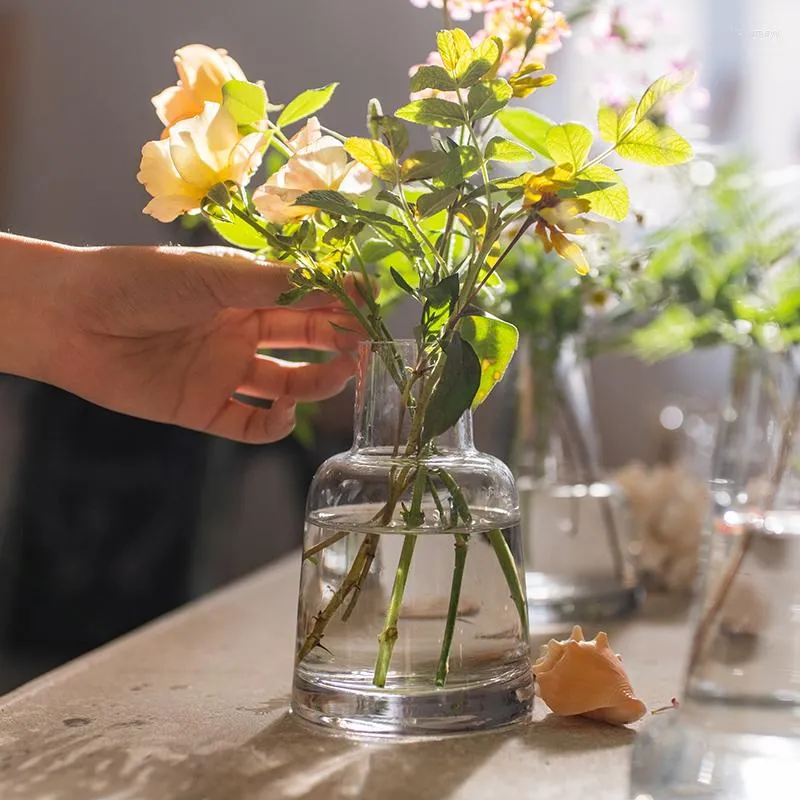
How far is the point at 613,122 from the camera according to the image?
604 millimetres

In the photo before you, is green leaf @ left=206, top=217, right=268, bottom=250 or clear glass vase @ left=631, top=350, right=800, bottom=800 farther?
green leaf @ left=206, top=217, right=268, bottom=250

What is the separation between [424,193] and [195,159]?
0.13 meters

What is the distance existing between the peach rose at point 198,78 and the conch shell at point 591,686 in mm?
383

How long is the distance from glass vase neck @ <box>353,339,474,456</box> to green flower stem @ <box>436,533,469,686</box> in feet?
0.19

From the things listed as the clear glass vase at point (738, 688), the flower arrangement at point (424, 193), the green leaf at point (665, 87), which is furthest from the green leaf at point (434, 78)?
the clear glass vase at point (738, 688)

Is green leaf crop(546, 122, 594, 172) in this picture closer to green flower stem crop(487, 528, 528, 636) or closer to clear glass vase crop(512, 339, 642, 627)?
green flower stem crop(487, 528, 528, 636)

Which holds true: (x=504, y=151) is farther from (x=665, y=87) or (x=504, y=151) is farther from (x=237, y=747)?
(x=237, y=747)

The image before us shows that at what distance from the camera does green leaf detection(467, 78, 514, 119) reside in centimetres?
59

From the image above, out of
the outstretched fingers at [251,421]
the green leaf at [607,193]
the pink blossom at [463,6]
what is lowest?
the outstretched fingers at [251,421]

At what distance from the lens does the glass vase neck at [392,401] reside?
635 millimetres

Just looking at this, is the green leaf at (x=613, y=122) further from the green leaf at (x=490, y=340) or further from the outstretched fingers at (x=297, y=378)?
the outstretched fingers at (x=297, y=378)

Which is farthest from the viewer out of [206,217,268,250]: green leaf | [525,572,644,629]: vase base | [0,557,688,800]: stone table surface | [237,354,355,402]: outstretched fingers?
[525,572,644,629]: vase base

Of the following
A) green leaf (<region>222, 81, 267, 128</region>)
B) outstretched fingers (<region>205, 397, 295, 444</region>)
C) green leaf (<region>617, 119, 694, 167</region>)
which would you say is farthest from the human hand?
green leaf (<region>617, 119, 694, 167</region>)

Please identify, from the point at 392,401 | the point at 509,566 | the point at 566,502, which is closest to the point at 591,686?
the point at 509,566
